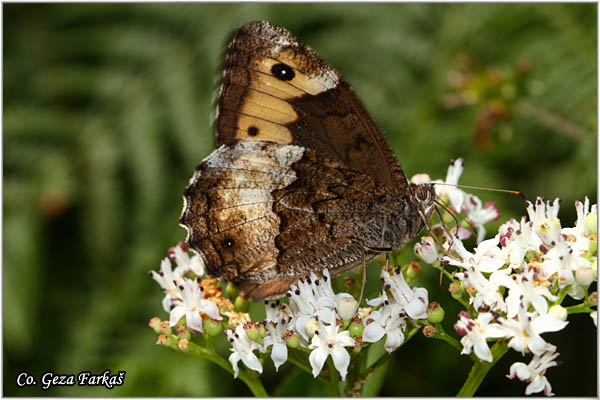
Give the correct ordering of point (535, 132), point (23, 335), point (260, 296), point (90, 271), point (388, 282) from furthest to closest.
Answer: point (90, 271) < point (535, 132) < point (23, 335) < point (260, 296) < point (388, 282)

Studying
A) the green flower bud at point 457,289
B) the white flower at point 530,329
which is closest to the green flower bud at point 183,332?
the green flower bud at point 457,289

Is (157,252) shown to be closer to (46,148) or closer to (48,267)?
(48,267)

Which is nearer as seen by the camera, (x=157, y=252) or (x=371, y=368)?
(x=371, y=368)

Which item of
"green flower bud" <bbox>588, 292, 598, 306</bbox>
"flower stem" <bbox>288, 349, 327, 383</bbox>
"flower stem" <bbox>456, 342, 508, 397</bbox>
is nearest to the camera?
"green flower bud" <bbox>588, 292, 598, 306</bbox>

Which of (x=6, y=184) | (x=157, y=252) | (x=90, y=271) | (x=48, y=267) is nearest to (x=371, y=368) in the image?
(x=157, y=252)

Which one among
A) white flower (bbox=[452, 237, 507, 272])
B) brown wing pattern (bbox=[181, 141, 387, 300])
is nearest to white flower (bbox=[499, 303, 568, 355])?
white flower (bbox=[452, 237, 507, 272])

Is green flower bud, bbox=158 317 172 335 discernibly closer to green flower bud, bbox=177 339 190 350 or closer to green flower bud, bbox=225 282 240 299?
green flower bud, bbox=177 339 190 350
